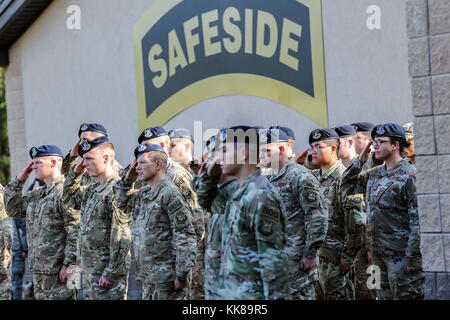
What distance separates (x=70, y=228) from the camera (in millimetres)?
8977

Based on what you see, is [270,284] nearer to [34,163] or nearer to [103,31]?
[34,163]

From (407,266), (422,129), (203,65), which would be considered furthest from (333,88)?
(422,129)

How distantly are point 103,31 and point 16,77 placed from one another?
106 inches

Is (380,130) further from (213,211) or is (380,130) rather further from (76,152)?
(76,152)

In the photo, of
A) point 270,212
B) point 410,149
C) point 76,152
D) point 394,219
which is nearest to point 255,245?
point 270,212

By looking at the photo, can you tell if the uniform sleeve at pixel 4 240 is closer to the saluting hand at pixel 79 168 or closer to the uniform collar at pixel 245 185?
the saluting hand at pixel 79 168

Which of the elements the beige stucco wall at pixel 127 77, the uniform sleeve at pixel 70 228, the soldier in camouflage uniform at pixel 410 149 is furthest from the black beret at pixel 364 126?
the uniform sleeve at pixel 70 228

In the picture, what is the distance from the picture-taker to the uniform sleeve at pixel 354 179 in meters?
8.12

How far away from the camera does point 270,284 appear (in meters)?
4.95

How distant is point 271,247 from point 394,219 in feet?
9.44

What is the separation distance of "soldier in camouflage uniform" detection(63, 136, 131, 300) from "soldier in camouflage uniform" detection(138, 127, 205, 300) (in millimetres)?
612

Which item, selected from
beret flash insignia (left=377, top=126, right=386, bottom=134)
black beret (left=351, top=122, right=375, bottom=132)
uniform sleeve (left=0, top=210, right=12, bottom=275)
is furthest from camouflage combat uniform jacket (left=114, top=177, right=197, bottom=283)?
uniform sleeve (left=0, top=210, right=12, bottom=275)

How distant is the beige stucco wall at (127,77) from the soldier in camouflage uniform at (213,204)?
3824mm

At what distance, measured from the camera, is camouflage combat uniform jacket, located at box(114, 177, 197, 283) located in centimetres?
722
